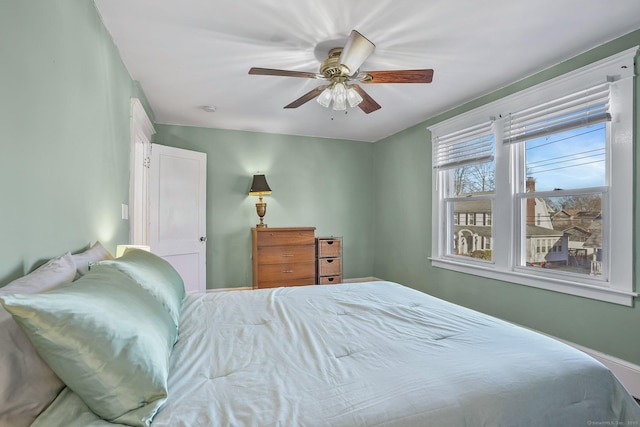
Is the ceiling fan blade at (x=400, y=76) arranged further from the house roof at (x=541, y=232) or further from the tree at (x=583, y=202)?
the house roof at (x=541, y=232)

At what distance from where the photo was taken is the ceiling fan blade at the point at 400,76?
2.05 metres

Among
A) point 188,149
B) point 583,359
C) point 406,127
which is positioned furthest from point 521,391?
point 188,149

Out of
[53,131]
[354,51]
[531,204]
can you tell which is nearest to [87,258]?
[53,131]

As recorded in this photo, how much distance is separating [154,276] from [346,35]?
6.16ft

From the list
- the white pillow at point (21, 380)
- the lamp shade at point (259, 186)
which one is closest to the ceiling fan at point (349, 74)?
the white pillow at point (21, 380)

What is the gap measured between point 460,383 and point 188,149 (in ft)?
13.9

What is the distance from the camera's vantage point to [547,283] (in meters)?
2.57

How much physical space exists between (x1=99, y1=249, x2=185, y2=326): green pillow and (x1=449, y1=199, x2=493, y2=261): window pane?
292cm

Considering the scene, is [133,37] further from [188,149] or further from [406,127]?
[406,127]

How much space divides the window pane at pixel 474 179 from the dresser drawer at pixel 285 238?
1953mm

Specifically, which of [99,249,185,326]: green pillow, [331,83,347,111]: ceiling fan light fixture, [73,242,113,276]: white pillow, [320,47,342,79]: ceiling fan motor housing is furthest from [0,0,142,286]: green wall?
[331,83,347,111]: ceiling fan light fixture

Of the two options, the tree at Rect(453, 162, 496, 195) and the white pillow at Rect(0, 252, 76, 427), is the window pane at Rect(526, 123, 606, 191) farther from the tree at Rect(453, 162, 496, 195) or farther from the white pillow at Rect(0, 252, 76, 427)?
the white pillow at Rect(0, 252, 76, 427)

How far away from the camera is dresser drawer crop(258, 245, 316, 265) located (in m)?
4.14

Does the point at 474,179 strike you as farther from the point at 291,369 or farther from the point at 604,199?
the point at 291,369
